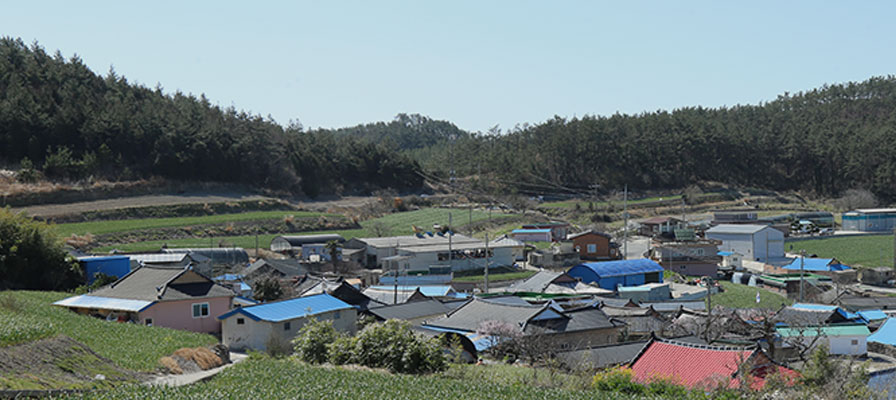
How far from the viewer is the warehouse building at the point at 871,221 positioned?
6266 cm

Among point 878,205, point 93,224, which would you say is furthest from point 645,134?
point 93,224

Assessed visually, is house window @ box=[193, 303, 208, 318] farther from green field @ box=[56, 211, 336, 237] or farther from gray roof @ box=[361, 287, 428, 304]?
green field @ box=[56, 211, 336, 237]

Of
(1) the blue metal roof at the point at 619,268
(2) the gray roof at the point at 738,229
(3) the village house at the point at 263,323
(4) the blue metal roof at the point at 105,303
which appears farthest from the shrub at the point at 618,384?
(2) the gray roof at the point at 738,229

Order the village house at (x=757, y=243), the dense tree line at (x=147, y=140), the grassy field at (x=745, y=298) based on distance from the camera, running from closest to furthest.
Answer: the grassy field at (x=745, y=298), the village house at (x=757, y=243), the dense tree line at (x=147, y=140)

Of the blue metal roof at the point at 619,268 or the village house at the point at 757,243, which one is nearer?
the blue metal roof at the point at 619,268

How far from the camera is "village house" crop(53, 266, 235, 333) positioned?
21641 millimetres

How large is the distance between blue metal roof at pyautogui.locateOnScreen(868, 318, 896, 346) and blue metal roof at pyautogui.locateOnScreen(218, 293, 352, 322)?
56.8ft

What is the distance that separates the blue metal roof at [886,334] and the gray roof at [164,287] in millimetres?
20920

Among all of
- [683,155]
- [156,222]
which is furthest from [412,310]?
[683,155]

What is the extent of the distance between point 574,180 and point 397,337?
7532 cm

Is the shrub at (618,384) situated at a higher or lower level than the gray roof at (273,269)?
higher

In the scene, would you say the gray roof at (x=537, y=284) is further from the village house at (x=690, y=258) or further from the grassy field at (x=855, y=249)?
the grassy field at (x=855, y=249)

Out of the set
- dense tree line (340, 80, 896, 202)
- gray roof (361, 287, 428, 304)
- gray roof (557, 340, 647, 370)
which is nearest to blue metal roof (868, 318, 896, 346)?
gray roof (557, 340, 647, 370)

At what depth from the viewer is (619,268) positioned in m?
39.5
